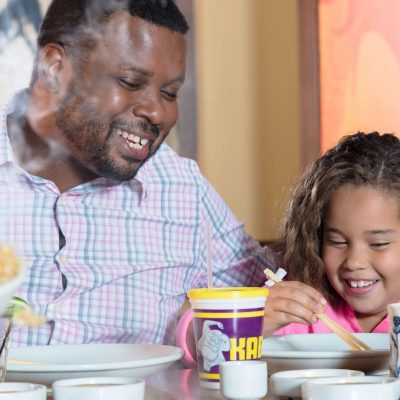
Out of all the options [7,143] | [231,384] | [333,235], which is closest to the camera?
[231,384]

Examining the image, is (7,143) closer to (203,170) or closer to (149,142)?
(149,142)

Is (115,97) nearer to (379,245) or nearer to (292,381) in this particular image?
(379,245)

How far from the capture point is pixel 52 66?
5.83 ft

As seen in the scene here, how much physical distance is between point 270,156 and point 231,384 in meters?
1.33

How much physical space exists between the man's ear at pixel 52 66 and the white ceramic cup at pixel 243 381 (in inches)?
38.7

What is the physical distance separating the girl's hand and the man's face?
61cm

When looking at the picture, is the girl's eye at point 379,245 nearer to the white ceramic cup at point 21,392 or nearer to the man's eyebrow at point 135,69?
the man's eyebrow at point 135,69

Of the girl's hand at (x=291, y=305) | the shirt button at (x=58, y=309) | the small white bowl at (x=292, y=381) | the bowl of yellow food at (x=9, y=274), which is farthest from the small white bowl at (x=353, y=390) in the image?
the shirt button at (x=58, y=309)

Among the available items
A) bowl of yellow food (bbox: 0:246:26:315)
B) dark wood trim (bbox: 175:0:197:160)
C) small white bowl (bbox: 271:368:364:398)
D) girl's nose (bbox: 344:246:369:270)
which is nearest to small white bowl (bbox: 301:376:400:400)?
small white bowl (bbox: 271:368:364:398)

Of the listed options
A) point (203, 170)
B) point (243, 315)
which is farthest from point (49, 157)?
point (243, 315)

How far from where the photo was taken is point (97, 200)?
183 centimetres

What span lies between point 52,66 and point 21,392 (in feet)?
3.36

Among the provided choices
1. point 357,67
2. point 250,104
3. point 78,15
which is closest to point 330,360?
point 78,15

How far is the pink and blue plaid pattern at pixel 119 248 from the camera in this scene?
173 cm
